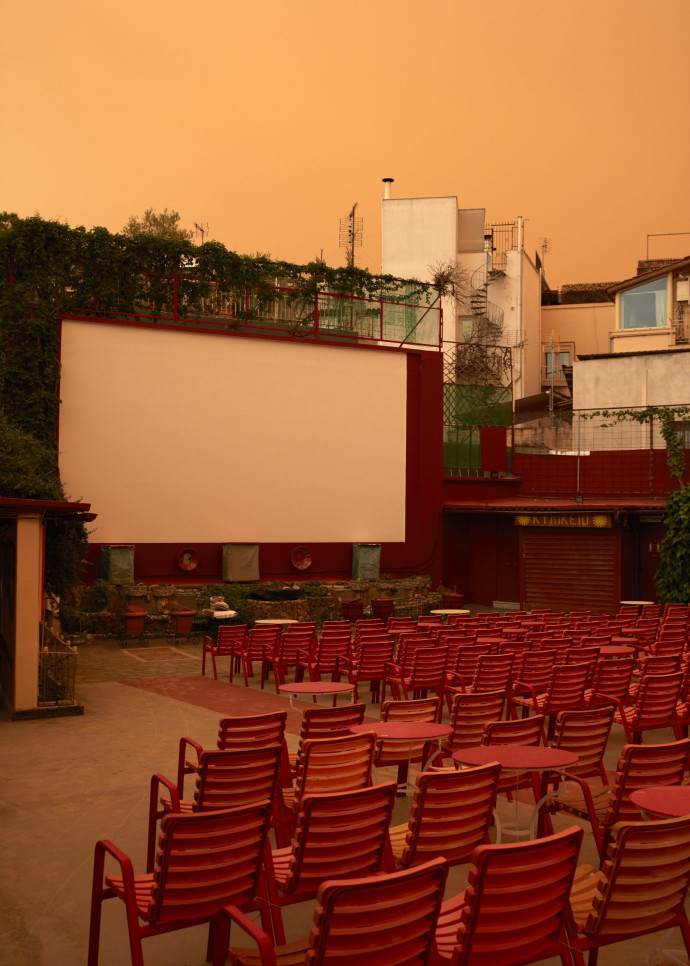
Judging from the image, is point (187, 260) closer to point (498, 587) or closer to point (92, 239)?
point (92, 239)

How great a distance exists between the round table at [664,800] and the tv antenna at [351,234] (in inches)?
1872

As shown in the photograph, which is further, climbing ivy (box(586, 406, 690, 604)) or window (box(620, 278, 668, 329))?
window (box(620, 278, 668, 329))

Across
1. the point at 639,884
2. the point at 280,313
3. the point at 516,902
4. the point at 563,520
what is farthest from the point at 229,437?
the point at 516,902

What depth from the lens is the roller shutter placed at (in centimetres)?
2477

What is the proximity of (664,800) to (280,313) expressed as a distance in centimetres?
2375

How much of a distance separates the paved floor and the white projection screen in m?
8.88

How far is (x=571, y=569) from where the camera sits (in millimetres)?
25312

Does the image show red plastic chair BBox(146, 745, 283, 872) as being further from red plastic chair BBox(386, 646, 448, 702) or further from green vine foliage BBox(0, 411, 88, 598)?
green vine foliage BBox(0, 411, 88, 598)

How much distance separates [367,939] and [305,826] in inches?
43.8

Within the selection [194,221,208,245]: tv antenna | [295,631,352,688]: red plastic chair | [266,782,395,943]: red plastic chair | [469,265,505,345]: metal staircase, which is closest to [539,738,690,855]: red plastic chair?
[266,782,395,943]: red plastic chair

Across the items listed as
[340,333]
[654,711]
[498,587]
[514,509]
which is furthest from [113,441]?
[654,711]

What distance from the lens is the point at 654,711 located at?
8727mm

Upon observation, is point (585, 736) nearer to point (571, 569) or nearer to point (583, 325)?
point (571, 569)

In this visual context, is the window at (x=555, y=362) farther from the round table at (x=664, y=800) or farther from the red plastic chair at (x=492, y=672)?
the round table at (x=664, y=800)
